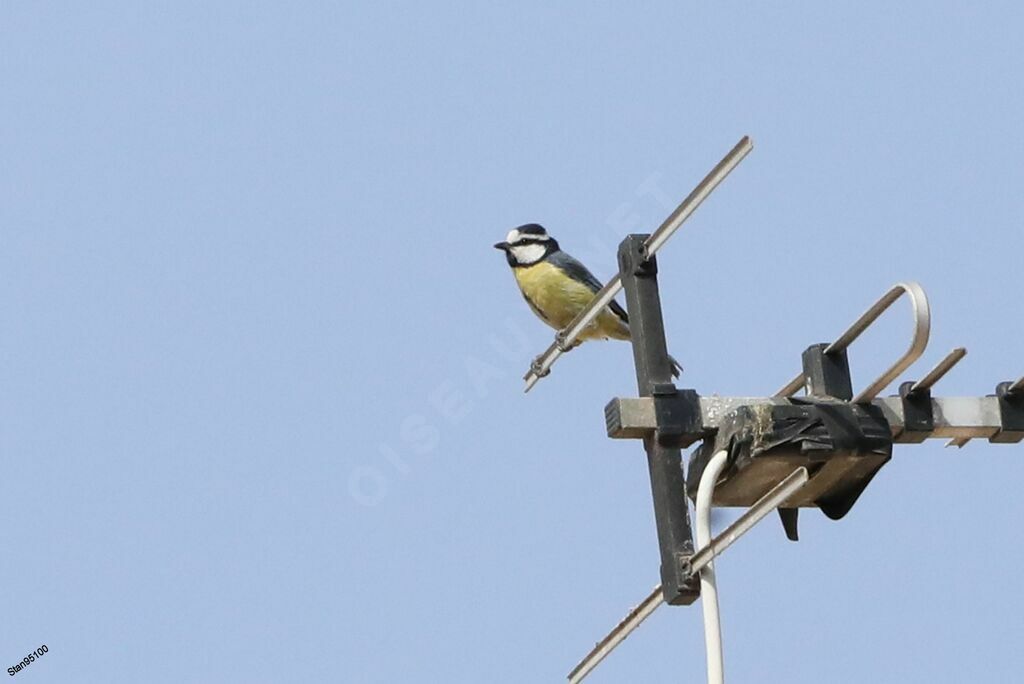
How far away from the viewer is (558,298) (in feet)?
34.6

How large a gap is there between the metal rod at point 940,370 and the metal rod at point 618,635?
93cm

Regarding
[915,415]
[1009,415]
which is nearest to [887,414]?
[915,415]

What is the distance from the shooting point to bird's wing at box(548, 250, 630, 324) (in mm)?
10602

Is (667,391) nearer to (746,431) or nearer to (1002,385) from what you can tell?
(746,431)

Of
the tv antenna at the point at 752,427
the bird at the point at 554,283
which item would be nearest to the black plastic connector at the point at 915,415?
the tv antenna at the point at 752,427

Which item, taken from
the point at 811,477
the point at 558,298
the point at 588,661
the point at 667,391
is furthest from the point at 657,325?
the point at 558,298

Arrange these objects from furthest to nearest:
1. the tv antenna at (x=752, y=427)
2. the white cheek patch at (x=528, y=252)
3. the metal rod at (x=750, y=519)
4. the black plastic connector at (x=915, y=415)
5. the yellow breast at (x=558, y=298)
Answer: the white cheek patch at (x=528, y=252) → the yellow breast at (x=558, y=298) → the black plastic connector at (x=915, y=415) → the tv antenna at (x=752, y=427) → the metal rod at (x=750, y=519)

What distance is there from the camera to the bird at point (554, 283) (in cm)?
1045

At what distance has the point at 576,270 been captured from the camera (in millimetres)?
10695

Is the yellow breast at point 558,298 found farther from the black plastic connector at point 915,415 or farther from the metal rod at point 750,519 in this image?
the metal rod at point 750,519

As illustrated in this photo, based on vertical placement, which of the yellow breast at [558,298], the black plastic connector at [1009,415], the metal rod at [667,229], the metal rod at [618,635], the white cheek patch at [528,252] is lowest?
the metal rod at [618,635]

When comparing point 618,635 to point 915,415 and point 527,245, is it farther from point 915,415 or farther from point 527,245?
point 527,245

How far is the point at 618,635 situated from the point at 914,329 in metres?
1.15

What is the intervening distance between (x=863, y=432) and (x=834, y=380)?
0.77 ft
